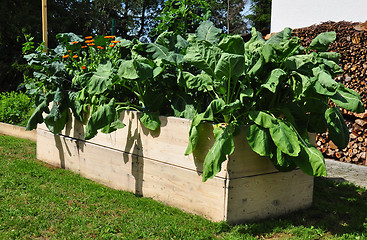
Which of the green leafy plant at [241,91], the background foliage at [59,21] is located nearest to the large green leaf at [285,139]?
the green leafy plant at [241,91]

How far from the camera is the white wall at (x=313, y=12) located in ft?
20.8

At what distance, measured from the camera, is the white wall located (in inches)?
Answer: 249

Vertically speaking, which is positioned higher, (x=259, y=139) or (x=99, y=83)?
(x=99, y=83)

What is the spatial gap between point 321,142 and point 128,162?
11.6 feet

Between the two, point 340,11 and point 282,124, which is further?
point 340,11

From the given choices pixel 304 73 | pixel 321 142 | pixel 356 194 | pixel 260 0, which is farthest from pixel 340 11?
pixel 260 0

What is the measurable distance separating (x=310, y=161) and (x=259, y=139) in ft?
1.21

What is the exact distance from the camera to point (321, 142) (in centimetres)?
584

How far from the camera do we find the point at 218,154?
2500 millimetres

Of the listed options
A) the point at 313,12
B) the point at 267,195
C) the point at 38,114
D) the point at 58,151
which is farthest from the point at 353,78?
the point at 38,114

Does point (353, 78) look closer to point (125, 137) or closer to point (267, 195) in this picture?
point (267, 195)

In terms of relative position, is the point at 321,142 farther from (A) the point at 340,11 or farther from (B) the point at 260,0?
(B) the point at 260,0

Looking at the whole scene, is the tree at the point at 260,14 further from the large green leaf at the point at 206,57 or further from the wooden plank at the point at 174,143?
the large green leaf at the point at 206,57

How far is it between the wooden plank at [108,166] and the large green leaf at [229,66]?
4.50ft
